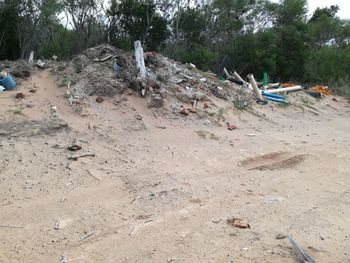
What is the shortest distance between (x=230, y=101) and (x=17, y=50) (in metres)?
13.3

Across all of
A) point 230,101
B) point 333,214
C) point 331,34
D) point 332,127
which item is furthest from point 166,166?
point 331,34

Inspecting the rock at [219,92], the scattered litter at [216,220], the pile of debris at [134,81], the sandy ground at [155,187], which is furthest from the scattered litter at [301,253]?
the rock at [219,92]

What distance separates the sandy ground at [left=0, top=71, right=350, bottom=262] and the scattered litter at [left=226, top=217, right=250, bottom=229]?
0.22 feet

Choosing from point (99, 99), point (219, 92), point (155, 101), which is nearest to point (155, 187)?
point (99, 99)

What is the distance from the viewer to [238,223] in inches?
150

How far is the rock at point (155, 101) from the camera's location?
26.8 ft

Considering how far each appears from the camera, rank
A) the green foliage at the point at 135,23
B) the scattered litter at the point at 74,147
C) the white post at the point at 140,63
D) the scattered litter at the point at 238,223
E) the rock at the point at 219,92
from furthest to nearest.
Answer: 1. the green foliage at the point at 135,23
2. the rock at the point at 219,92
3. the white post at the point at 140,63
4. the scattered litter at the point at 74,147
5. the scattered litter at the point at 238,223

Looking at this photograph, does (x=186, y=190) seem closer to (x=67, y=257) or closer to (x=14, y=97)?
(x=67, y=257)

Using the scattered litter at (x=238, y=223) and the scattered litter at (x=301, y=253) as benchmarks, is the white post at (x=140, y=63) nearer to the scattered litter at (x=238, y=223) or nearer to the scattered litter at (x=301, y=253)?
the scattered litter at (x=238, y=223)

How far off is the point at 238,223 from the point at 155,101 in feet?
15.9

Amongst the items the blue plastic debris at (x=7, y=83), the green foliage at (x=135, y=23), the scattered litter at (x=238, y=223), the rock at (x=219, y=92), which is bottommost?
the scattered litter at (x=238, y=223)

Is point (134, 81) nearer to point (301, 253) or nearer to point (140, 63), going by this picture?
point (140, 63)

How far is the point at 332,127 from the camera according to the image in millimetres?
9805

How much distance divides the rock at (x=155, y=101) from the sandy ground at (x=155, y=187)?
16 centimetres
